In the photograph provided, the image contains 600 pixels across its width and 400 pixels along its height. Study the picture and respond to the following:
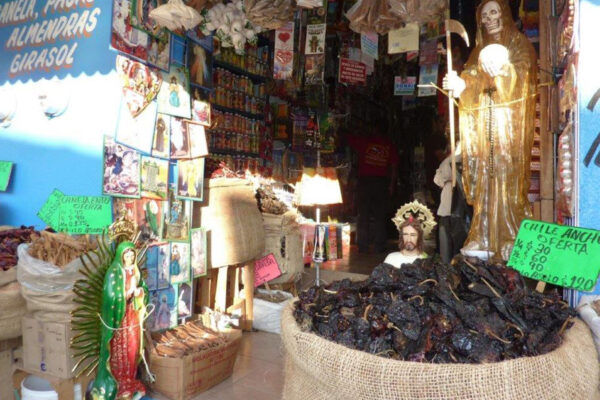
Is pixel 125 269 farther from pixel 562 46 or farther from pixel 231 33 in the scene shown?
pixel 562 46

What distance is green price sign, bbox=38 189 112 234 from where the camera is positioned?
293cm

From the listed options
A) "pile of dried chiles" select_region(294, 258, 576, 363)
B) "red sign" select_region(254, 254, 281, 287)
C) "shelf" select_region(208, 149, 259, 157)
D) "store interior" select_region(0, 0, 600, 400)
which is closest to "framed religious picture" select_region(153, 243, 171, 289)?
"store interior" select_region(0, 0, 600, 400)

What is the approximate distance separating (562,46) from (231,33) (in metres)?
2.33

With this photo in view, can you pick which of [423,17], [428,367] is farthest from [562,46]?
[428,367]

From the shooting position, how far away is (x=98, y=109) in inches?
119

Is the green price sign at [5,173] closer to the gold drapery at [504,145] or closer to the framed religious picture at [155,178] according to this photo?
the framed religious picture at [155,178]

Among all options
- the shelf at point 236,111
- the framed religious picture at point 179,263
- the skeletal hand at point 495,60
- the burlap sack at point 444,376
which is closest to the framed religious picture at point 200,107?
the framed religious picture at point 179,263

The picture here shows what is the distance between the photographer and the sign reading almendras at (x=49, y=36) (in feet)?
9.91

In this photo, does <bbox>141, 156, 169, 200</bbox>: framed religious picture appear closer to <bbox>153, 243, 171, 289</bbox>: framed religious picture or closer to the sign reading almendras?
<bbox>153, 243, 171, 289</bbox>: framed religious picture

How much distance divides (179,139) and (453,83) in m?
2.03

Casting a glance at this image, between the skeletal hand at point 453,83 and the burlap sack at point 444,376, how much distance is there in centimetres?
184

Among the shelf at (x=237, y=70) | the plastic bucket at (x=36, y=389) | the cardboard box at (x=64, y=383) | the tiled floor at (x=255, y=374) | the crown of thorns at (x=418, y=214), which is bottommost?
the tiled floor at (x=255, y=374)

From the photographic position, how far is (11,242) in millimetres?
A: 2998

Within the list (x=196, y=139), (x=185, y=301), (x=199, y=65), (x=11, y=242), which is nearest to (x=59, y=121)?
(x=11, y=242)
